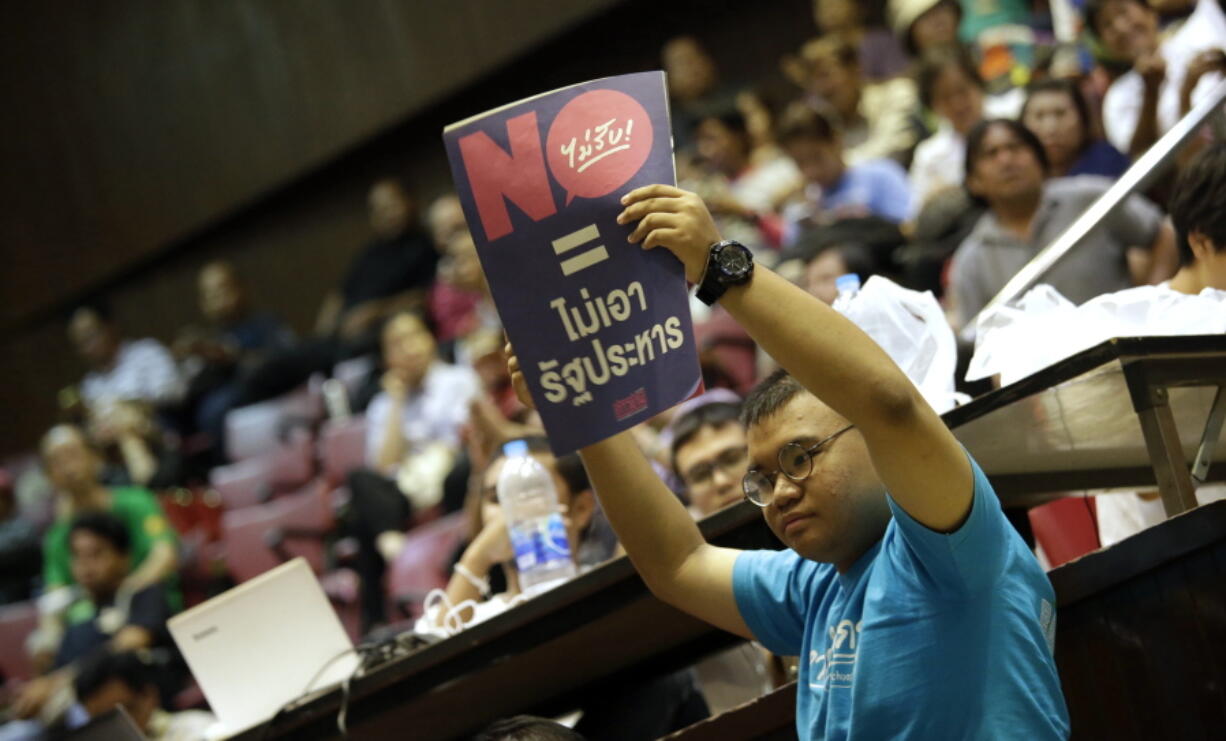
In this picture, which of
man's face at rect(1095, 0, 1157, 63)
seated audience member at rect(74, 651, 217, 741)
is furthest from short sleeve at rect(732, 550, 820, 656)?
man's face at rect(1095, 0, 1157, 63)

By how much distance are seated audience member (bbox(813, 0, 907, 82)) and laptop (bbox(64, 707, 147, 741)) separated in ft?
15.7

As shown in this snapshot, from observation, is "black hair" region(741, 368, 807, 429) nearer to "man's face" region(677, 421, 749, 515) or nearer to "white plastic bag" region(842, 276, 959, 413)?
"white plastic bag" region(842, 276, 959, 413)

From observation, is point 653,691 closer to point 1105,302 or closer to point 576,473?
point 576,473

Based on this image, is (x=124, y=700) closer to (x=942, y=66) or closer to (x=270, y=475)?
(x=270, y=475)

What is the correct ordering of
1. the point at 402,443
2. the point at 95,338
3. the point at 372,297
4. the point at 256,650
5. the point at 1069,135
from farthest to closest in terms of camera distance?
1. the point at 95,338
2. the point at 372,297
3. the point at 402,443
4. the point at 1069,135
5. the point at 256,650

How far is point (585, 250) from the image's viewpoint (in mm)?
1497

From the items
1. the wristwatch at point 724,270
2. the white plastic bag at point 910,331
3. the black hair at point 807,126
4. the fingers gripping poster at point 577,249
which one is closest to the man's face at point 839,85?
the black hair at point 807,126

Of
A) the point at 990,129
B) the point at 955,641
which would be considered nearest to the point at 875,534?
the point at 955,641

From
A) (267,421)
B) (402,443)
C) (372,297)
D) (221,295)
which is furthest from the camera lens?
(221,295)

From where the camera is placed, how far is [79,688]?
382 cm

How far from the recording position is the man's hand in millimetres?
1429

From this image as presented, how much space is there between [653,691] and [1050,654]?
1122mm

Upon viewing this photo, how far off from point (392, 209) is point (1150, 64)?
4.62 m

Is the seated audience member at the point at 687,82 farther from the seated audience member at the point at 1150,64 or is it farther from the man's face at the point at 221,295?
the man's face at the point at 221,295
